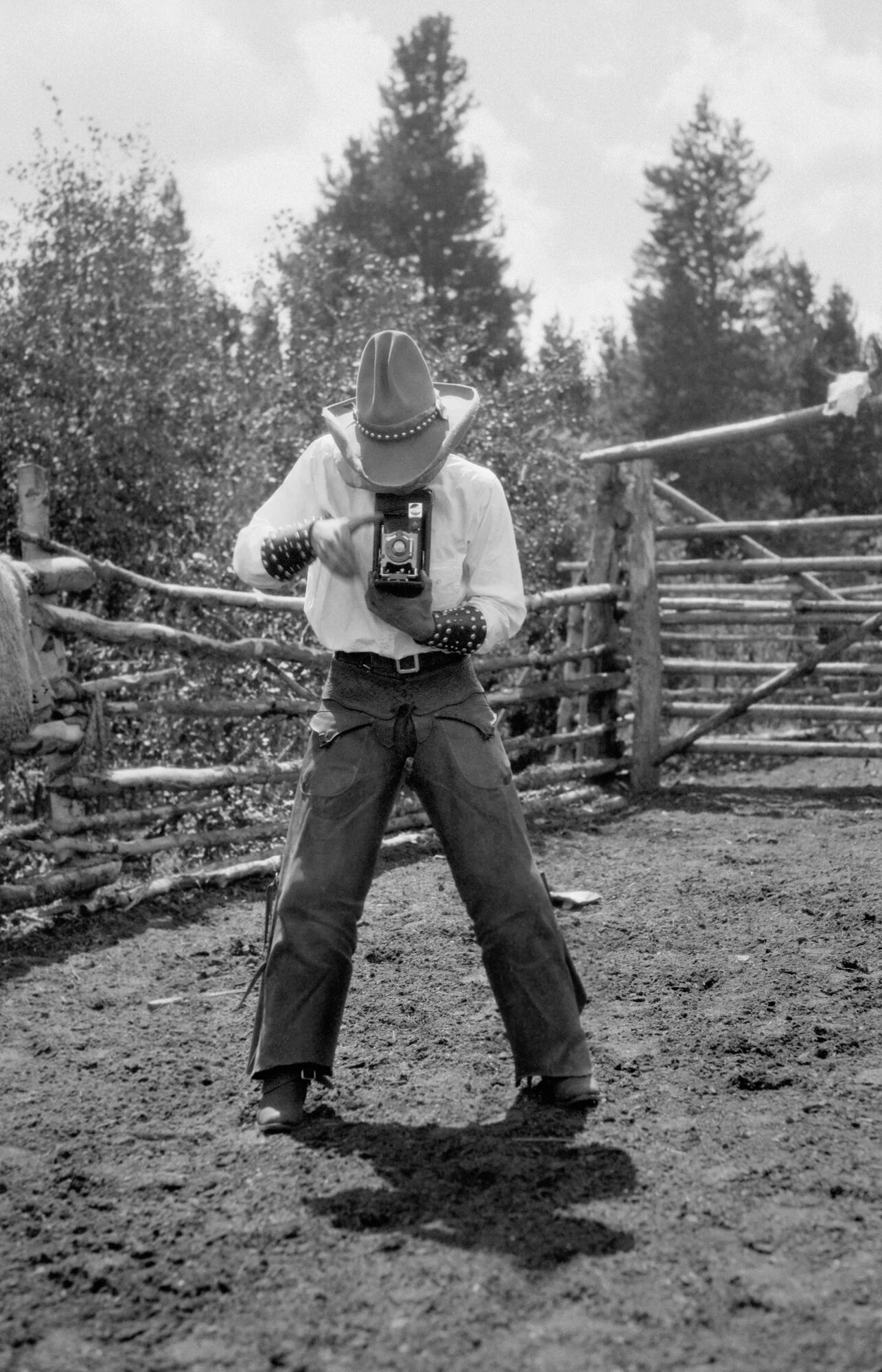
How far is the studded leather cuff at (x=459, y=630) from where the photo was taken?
9.48 feet

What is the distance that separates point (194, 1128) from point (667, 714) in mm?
5676

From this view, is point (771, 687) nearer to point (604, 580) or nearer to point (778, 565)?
point (778, 565)

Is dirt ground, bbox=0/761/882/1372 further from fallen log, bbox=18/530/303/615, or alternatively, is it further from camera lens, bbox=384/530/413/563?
fallen log, bbox=18/530/303/615

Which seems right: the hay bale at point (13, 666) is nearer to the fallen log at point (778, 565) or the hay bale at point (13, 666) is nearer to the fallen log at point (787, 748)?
the fallen log at point (778, 565)

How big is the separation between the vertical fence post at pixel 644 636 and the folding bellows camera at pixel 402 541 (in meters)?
4.99

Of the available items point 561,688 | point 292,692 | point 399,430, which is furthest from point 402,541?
point 561,688

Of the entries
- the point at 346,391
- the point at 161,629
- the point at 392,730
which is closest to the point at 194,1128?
the point at 392,730

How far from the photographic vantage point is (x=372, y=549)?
9.68 feet

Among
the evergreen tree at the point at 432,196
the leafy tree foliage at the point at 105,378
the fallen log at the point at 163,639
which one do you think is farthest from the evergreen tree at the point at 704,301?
the fallen log at the point at 163,639

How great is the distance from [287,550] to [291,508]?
19cm

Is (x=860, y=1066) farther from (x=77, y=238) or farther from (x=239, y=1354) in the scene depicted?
(x=77, y=238)

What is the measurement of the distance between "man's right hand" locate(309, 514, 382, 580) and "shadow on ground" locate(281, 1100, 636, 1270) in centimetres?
116

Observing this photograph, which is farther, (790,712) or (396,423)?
(790,712)

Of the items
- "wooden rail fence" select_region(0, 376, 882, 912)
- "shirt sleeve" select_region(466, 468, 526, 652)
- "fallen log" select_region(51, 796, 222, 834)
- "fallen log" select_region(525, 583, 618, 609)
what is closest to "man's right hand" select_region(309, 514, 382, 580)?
"shirt sleeve" select_region(466, 468, 526, 652)
